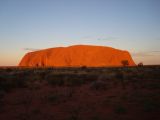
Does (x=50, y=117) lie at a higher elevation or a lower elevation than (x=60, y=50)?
lower

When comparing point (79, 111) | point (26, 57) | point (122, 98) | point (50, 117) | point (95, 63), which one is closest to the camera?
point (50, 117)

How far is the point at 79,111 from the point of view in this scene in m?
6.61

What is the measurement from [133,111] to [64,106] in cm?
249

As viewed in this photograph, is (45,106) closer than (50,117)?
No

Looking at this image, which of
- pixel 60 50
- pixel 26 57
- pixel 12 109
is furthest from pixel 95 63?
pixel 12 109

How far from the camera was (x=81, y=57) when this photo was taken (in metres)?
97.1

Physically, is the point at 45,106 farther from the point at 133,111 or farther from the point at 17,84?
the point at 17,84

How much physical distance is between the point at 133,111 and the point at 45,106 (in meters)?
3.18

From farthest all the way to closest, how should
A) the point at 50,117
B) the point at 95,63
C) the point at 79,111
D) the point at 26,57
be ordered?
the point at 26,57, the point at 95,63, the point at 79,111, the point at 50,117

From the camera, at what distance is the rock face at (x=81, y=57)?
95.2 meters

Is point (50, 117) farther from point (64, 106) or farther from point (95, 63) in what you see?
point (95, 63)

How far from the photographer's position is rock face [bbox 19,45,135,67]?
95250mm

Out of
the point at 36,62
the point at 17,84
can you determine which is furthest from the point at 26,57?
the point at 17,84

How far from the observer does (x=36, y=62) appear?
10344 cm
